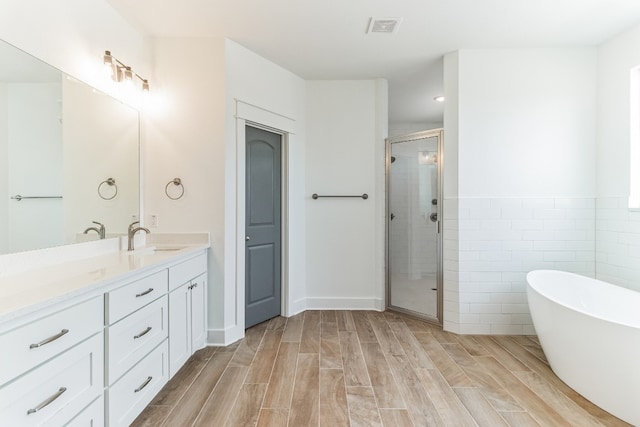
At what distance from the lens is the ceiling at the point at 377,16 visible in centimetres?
229

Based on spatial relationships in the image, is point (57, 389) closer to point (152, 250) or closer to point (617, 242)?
point (152, 250)

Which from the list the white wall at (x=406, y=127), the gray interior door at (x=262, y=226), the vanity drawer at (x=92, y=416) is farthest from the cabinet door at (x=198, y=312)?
the white wall at (x=406, y=127)

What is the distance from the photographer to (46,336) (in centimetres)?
111

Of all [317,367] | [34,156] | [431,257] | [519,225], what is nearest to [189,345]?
[317,367]

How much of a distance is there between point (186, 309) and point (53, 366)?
3.76 feet

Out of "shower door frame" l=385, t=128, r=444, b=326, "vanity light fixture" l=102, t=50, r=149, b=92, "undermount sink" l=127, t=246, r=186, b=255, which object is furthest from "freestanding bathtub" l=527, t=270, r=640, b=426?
"vanity light fixture" l=102, t=50, r=149, b=92

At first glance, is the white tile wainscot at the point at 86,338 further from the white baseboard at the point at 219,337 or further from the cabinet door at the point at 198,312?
the white baseboard at the point at 219,337

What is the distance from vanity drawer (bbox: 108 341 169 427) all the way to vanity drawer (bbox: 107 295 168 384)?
5 cm

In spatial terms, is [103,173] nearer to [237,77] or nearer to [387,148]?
[237,77]

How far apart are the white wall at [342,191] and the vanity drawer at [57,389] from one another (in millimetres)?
2427

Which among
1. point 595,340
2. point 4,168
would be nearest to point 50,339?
point 4,168

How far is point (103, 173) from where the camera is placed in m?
2.17

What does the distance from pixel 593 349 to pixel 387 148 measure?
2465 millimetres

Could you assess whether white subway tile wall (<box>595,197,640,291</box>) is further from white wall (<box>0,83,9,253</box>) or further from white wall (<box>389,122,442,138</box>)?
white wall (<box>0,83,9,253</box>)
